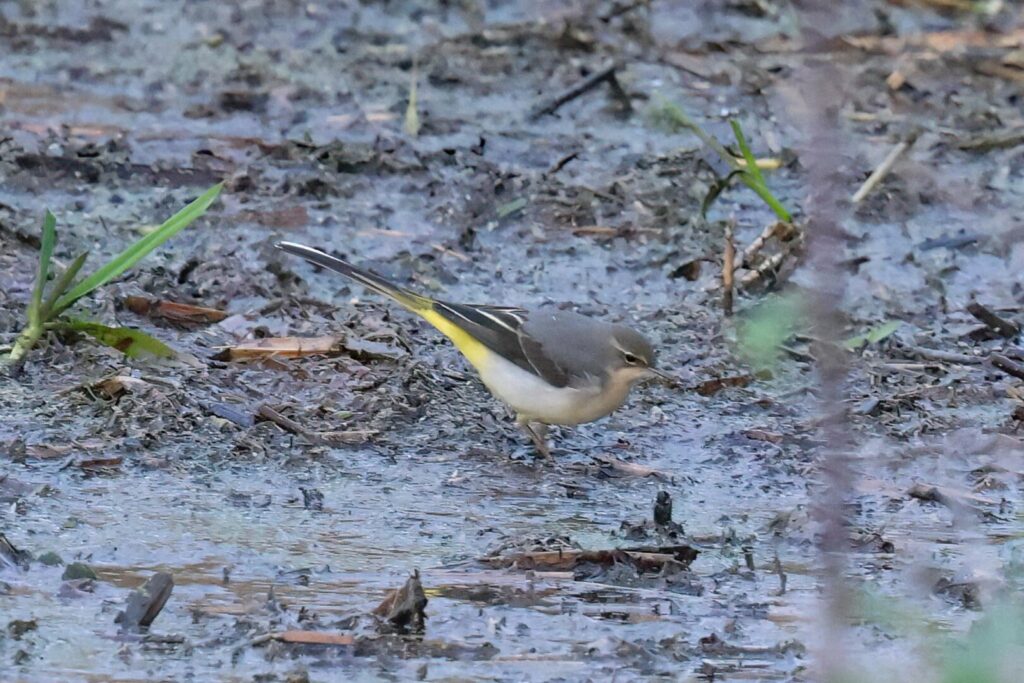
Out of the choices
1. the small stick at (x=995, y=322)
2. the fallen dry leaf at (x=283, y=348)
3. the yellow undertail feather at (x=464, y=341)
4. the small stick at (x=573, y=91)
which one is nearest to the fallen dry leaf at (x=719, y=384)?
the yellow undertail feather at (x=464, y=341)

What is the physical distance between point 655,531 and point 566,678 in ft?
4.23

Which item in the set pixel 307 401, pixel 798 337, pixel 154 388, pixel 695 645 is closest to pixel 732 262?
pixel 798 337

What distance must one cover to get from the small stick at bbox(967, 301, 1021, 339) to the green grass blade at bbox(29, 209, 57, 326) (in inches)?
174

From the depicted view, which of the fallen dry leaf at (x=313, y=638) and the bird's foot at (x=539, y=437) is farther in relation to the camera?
the bird's foot at (x=539, y=437)

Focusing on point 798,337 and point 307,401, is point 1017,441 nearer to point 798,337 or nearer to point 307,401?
point 798,337

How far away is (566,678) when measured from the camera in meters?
4.84

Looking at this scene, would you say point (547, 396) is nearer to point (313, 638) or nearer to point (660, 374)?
point (660, 374)

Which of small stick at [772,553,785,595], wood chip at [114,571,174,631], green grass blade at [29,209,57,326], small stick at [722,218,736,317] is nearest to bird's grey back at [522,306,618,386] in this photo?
small stick at [722,218,736,317]

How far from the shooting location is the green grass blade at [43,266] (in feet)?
23.3

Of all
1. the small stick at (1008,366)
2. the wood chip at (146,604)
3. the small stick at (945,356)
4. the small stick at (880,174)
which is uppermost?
the small stick at (880,174)

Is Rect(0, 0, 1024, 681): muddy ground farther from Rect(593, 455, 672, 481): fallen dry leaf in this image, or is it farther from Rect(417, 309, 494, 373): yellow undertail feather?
Rect(417, 309, 494, 373): yellow undertail feather

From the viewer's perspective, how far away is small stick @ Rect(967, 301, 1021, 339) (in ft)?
27.7

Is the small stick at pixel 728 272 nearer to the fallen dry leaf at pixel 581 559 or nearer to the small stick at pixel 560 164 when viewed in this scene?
the small stick at pixel 560 164

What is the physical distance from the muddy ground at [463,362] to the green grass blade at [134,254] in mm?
274
